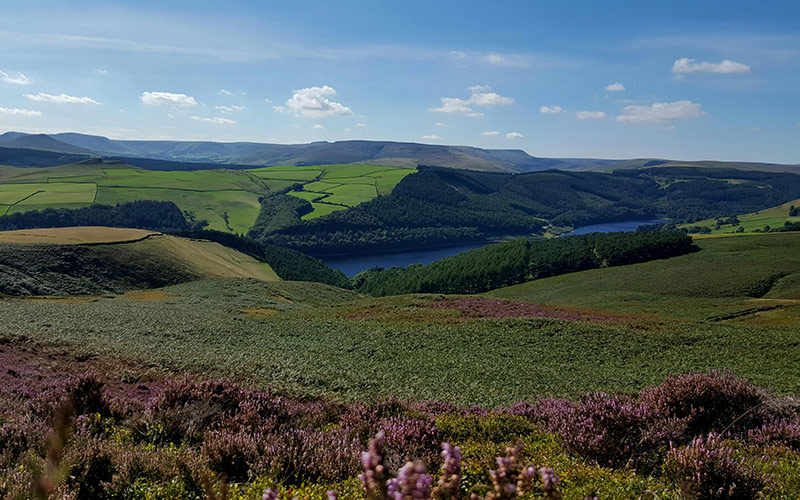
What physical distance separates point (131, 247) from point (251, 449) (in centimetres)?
9433

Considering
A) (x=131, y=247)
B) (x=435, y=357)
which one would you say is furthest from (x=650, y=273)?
(x=131, y=247)

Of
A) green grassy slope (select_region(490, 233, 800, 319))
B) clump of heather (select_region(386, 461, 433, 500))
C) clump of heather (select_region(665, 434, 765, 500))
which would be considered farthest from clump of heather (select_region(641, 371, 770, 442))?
green grassy slope (select_region(490, 233, 800, 319))

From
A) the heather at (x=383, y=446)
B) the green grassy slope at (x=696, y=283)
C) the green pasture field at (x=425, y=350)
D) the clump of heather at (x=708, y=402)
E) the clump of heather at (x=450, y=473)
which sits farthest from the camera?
the green grassy slope at (x=696, y=283)

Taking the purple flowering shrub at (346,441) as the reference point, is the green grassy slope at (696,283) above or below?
below

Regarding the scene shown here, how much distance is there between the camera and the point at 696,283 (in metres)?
81.3

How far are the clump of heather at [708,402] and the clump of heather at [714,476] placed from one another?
3567 millimetres

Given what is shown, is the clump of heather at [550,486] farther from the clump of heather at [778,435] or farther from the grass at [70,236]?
the grass at [70,236]

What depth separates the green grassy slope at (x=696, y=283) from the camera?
63.5 metres

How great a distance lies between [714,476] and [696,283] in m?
89.8

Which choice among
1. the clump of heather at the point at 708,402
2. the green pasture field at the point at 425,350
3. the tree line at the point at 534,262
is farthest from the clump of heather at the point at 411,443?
the tree line at the point at 534,262

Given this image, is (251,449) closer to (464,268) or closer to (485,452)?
(485,452)

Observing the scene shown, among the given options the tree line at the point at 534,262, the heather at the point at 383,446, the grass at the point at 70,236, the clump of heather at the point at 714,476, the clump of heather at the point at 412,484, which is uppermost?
the clump of heather at the point at 412,484

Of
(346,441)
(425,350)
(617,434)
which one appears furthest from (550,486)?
(425,350)

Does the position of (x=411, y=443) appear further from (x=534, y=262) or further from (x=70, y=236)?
(x=534, y=262)
